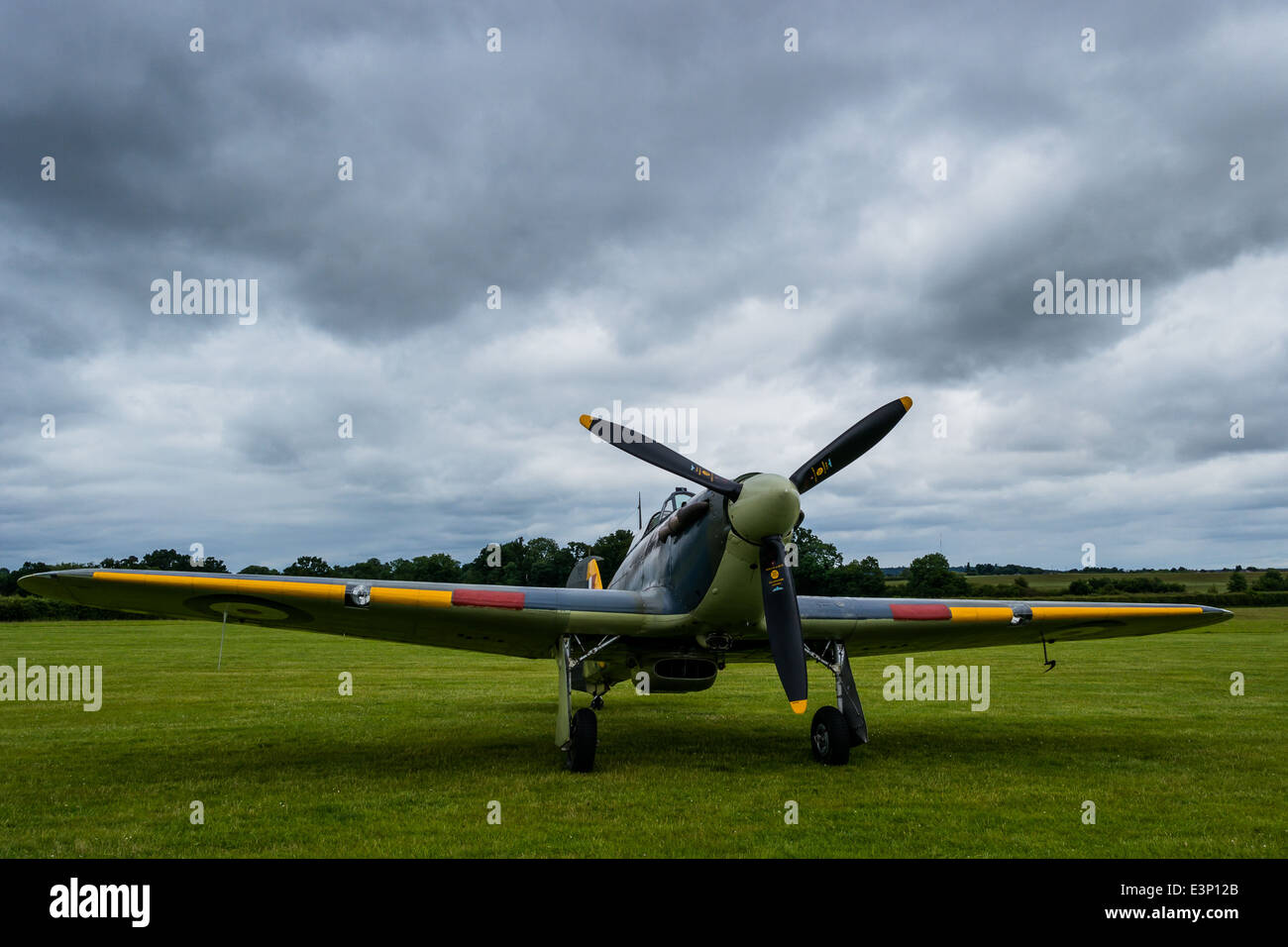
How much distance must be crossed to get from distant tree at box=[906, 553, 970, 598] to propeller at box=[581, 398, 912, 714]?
48.4 meters

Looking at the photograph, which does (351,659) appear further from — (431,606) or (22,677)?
(431,606)

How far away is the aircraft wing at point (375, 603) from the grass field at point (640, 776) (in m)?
1.56

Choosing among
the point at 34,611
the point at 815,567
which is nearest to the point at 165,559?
the point at 34,611

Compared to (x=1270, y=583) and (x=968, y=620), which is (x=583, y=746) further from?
(x=1270, y=583)

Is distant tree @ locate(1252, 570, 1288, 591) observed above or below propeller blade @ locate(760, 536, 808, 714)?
below

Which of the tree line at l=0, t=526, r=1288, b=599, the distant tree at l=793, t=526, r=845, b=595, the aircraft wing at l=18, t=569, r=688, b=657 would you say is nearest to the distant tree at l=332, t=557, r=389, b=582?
the tree line at l=0, t=526, r=1288, b=599

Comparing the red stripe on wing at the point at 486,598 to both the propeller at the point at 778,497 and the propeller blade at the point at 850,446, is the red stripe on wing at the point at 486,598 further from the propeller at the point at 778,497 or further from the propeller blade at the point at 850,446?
the propeller blade at the point at 850,446

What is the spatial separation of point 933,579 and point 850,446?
65.1 meters

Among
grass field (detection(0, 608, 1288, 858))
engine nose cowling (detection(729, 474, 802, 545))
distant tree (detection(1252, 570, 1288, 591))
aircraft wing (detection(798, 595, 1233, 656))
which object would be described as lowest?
distant tree (detection(1252, 570, 1288, 591))

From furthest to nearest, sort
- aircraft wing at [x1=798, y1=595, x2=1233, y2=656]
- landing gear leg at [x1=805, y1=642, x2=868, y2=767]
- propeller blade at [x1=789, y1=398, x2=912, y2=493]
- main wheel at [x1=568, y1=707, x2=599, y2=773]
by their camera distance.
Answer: aircraft wing at [x1=798, y1=595, x2=1233, y2=656] < landing gear leg at [x1=805, y1=642, x2=868, y2=767] < propeller blade at [x1=789, y1=398, x2=912, y2=493] < main wheel at [x1=568, y1=707, x2=599, y2=773]

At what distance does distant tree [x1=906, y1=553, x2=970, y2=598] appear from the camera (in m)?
61.2

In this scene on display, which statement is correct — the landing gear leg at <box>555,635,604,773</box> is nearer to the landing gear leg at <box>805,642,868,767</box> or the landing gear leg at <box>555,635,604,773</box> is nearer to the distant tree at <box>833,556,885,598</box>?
the landing gear leg at <box>805,642,868,767</box>

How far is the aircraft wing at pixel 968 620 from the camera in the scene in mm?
9883

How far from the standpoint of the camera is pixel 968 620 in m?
10.4
